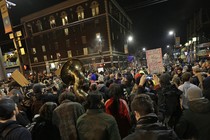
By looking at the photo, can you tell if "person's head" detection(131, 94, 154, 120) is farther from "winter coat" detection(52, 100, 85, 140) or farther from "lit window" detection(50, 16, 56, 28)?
"lit window" detection(50, 16, 56, 28)

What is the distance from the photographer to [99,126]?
94.9 inches

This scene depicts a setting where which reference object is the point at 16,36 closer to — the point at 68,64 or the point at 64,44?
the point at 68,64

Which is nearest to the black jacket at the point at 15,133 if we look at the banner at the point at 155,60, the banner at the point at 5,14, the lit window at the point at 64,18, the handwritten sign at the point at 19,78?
the handwritten sign at the point at 19,78

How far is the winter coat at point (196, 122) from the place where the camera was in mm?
2174

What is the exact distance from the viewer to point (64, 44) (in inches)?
1571

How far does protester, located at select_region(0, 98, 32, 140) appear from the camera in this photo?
6.04ft

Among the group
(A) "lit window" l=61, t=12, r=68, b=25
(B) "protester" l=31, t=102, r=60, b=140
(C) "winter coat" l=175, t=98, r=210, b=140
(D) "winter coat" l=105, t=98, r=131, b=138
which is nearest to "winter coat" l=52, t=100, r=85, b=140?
(B) "protester" l=31, t=102, r=60, b=140

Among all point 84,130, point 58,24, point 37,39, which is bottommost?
point 84,130

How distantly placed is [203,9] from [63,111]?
3731 cm

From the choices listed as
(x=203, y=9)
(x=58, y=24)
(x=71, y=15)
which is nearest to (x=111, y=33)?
(x=71, y=15)

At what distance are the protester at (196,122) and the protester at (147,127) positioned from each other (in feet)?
2.89

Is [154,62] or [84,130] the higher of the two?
[154,62]

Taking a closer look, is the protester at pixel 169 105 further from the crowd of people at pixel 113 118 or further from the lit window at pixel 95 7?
the lit window at pixel 95 7

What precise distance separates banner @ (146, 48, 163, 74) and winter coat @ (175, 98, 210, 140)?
131 inches
